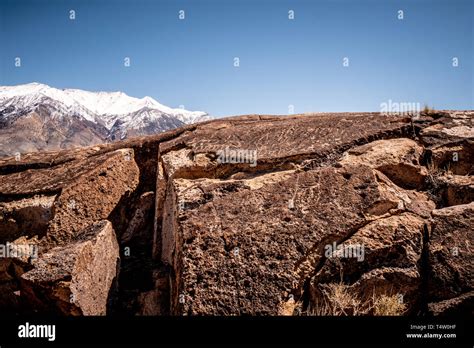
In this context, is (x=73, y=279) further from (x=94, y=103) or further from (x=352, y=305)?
(x=94, y=103)

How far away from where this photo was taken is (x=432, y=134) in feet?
21.9

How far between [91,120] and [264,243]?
308ft

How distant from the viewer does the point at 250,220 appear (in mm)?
5234

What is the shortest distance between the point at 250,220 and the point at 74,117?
92.7 meters

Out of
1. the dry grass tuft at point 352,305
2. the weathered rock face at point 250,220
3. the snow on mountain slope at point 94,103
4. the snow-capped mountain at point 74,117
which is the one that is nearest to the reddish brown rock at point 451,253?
the weathered rock face at point 250,220

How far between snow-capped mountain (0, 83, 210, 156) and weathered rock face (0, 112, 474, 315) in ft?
217

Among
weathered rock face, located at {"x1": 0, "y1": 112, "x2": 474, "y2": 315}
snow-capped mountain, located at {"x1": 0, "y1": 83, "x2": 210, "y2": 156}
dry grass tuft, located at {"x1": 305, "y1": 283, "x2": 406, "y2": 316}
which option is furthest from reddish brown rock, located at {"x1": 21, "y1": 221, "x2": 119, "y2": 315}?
snow-capped mountain, located at {"x1": 0, "y1": 83, "x2": 210, "y2": 156}

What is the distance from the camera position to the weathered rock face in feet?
15.4

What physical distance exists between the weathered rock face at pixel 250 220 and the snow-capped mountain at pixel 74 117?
6628cm

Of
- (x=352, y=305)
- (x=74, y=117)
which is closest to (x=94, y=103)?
(x=74, y=117)

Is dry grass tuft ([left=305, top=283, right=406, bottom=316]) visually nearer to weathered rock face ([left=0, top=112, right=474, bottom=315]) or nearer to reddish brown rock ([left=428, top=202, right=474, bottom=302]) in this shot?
weathered rock face ([left=0, top=112, right=474, bottom=315])

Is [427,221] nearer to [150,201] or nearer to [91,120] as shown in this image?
[150,201]

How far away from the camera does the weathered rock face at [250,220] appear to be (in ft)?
15.4

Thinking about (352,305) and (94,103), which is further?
(94,103)
